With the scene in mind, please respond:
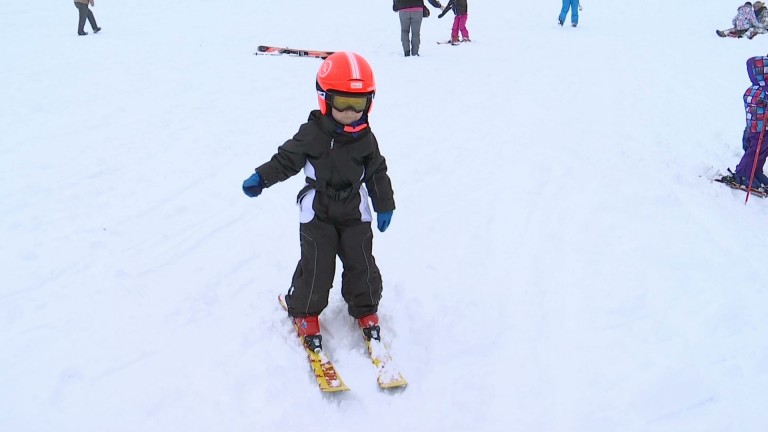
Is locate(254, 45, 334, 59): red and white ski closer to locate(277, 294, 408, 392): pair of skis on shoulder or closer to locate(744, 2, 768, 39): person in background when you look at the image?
locate(277, 294, 408, 392): pair of skis on shoulder

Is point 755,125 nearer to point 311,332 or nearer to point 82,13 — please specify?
point 311,332

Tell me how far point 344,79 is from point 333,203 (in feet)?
2.55

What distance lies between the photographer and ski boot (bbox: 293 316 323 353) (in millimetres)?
3650

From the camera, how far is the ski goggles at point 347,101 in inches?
127

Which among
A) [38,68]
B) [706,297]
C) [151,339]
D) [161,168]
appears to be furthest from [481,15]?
[151,339]

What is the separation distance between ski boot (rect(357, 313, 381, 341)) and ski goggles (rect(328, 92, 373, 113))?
1.46 metres

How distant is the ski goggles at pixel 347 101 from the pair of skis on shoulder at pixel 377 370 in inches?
61.8

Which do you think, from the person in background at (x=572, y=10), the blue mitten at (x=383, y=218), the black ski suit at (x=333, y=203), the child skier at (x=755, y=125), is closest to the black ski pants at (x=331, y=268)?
the black ski suit at (x=333, y=203)

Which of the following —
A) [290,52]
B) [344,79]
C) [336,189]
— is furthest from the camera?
[290,52]

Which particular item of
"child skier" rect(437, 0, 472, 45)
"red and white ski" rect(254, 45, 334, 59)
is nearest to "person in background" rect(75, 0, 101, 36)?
"red and white ski" rect(254, 45, 334, 59)

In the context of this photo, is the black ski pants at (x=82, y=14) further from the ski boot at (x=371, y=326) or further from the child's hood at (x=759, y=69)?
the child's hood at (x=759, y=69)

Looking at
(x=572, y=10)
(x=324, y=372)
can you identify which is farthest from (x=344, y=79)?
(x=572, y=10)

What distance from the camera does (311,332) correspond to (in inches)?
147

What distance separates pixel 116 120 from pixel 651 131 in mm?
7816
